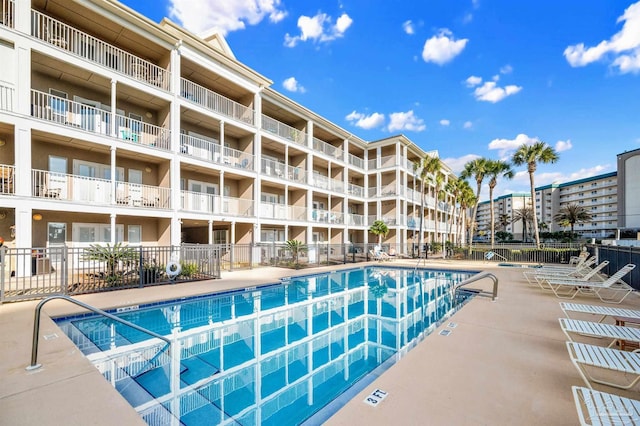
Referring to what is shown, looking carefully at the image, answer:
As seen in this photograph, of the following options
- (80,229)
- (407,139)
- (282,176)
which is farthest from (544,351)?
(407,139)

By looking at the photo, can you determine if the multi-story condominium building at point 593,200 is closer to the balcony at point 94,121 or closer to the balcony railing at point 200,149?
the balcony railing at point 200,149

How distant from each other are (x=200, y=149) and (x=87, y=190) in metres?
6.24

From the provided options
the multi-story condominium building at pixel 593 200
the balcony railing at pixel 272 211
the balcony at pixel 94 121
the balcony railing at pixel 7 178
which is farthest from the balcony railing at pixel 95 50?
the multi-story condominium building at pixel 593 200

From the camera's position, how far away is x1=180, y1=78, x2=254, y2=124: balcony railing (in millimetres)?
16625

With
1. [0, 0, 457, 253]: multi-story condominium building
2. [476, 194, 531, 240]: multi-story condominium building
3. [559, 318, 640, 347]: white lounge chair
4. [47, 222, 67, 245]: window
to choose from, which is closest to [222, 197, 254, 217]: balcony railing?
[0, 0, 457, 253]: multi-story condominium building

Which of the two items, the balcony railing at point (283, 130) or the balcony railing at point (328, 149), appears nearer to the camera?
the balcony railing at point (283, 130)

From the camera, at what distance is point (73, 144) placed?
13.1m

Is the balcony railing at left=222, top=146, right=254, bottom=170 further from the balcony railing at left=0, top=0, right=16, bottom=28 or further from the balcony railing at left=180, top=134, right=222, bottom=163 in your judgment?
the balcony railing at left=0, top=0, right=16, bottom=28

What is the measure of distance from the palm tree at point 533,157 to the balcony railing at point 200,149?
24.6 meters

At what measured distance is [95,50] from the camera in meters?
13.3

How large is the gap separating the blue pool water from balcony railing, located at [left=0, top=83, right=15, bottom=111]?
9340 millimetres

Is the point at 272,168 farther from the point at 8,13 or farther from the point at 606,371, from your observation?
the point at 606,371

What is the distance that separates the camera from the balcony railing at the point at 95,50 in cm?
1212

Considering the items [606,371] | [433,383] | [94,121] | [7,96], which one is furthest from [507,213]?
[7,96]
